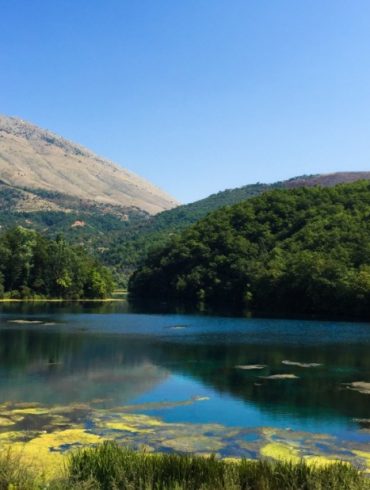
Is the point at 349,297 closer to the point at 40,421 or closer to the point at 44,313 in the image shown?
the point at 44,313

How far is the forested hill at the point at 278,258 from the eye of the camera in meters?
93.4

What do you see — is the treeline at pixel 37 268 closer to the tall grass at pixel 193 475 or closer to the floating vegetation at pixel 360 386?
the floating vegetation at pixel 360 386

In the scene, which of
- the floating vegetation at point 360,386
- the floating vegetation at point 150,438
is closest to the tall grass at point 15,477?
the floating vegetation at point 150,438

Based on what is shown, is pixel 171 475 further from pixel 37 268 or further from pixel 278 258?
pixel 37 268

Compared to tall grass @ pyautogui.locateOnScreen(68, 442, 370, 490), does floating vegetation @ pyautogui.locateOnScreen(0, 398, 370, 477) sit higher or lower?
lower

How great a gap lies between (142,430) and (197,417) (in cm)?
368

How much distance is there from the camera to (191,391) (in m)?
32.7

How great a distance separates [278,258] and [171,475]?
332ft

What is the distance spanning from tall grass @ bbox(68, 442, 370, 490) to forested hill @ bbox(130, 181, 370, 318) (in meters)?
73.8

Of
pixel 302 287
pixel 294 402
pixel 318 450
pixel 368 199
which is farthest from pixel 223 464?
pixel 368 199

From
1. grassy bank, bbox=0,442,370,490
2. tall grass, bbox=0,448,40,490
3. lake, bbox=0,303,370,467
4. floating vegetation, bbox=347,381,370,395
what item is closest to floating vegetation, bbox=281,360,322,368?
lake, bbox=0,303,370,467

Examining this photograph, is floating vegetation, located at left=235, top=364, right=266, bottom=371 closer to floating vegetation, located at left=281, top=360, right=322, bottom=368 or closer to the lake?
the lake

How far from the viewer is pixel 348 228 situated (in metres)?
110

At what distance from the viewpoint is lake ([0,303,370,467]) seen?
22594 mm
